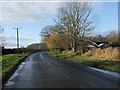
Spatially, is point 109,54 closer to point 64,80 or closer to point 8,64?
point 8,64

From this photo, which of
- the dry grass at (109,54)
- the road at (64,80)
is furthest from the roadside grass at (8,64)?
the dry grass at (109,54)

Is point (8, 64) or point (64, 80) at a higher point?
point (8, 64)

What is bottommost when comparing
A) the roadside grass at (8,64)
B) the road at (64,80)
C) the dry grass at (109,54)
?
the road at (64,80)

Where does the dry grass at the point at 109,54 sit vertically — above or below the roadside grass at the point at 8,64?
above

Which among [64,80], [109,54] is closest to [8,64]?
[109,54]

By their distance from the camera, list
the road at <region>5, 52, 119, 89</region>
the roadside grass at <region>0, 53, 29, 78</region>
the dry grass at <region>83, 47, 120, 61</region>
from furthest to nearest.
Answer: the dry grass at <region>83, 47, 120, 61</region>, the roadside grass at <region>0, 53, 29, 78</region>, the road at <region>5, 52, 119, 89</region>

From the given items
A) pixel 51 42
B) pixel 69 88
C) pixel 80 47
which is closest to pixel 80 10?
pixel 80 47

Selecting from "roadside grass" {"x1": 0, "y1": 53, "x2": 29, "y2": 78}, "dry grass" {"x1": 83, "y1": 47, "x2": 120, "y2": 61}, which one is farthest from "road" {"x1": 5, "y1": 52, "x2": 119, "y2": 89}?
"dry grass" {"x1": 83, "y1": 47, "x2": 120, "y2": 61}

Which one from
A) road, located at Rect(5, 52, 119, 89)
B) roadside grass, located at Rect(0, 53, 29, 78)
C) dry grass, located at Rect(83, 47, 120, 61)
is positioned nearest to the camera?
road, located at Rect(5, 52, 119, 89)

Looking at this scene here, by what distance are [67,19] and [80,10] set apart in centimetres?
377

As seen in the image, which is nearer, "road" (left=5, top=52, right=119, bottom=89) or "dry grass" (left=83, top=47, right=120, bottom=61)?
"road" (left=5, top=52, right=119, bottom=89)

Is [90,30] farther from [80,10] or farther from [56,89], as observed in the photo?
[56,89]

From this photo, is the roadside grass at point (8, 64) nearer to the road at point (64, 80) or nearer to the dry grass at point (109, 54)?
the road at point (64, 80)

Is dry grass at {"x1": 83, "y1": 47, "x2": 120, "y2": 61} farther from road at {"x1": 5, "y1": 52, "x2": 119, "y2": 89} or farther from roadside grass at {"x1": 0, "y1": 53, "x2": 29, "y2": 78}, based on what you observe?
road at {"x1": 5, "y1": 52, "x2": 119, "y2": 89}
